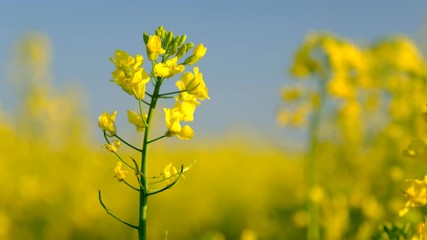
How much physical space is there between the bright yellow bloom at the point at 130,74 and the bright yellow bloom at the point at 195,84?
0.10m

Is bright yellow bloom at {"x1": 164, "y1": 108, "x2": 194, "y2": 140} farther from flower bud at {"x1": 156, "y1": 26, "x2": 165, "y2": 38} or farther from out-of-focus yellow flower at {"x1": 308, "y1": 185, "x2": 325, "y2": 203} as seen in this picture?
out-of-focus yellow flower at {"x1": 308, "y1": 185, "x2": 325, "y2": 203}

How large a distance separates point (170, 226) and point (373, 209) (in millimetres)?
3230

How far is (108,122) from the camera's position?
5.97 feet

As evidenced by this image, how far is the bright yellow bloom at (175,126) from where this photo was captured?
5.97 ft

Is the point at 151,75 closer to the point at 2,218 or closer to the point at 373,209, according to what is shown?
the point at 373,209

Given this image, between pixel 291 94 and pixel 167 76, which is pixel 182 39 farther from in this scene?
pixel 291 94

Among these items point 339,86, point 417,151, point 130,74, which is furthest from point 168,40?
point 339,86

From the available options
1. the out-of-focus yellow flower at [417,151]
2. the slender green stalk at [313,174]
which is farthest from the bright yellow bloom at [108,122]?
the slender green stalk at [313,174]

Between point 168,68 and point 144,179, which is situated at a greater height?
point 168,68

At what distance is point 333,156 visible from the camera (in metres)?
6.32

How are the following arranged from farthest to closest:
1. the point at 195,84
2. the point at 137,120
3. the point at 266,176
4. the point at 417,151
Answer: the point at 266,176 → the point at 137,120 → the point at 195,84 → the point at 417,151

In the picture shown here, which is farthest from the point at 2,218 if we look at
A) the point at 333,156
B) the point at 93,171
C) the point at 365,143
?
the point at 365,143

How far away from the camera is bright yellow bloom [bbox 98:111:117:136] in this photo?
1.81 metres

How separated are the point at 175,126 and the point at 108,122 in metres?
0.17
